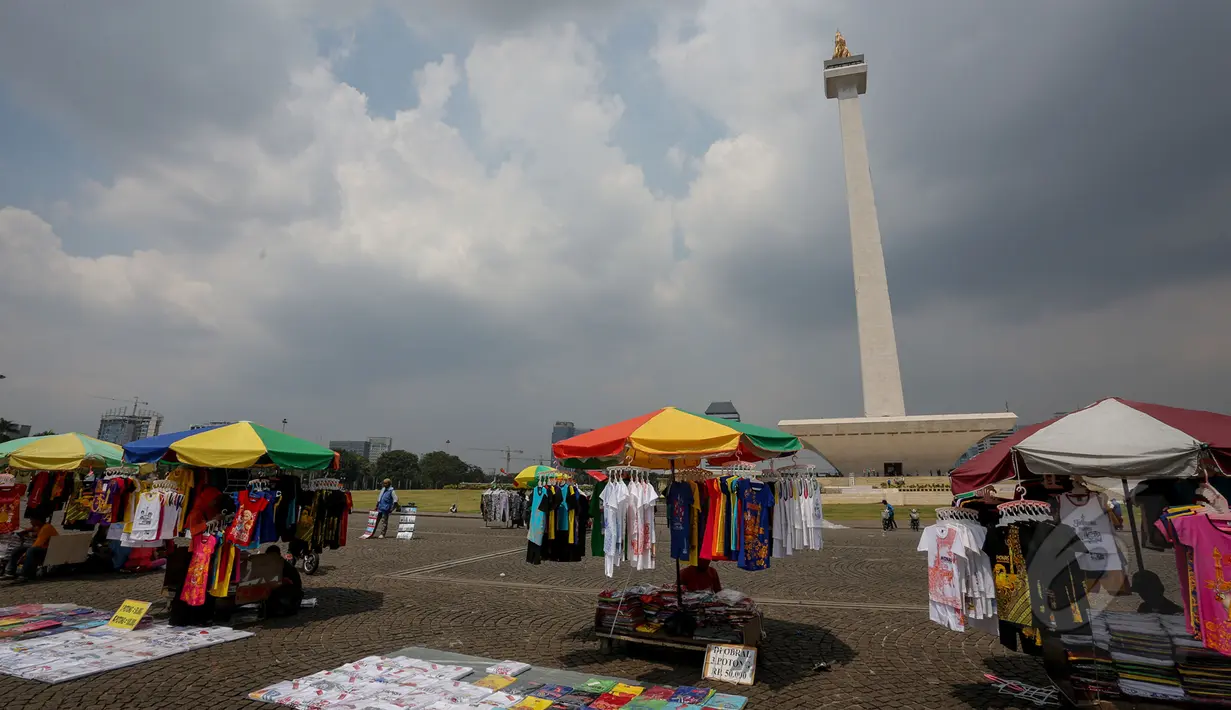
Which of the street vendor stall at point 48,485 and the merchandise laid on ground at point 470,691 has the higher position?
the street vendor stall at point 48,485

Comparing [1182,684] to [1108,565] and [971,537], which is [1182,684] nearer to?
[1108,565]

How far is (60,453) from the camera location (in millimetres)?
11109

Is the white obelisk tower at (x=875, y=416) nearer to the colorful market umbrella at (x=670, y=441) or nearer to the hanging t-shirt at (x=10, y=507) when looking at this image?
the colorful market umbrella at (x=670, y=441)

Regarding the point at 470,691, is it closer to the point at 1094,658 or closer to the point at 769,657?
the point at 769,657

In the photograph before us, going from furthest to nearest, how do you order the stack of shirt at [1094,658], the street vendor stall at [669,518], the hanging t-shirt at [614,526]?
1. the hanging t-shirt at [614,526]
2. the street vendor stall at [669,518]
3. the stack of shirt at [1094,658]

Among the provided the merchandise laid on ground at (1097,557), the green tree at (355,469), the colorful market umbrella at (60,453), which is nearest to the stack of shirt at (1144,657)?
the merchandise laid on ground at (1097,557)

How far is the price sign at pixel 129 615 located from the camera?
7237 mm

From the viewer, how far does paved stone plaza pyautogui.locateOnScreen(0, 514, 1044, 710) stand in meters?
5.32

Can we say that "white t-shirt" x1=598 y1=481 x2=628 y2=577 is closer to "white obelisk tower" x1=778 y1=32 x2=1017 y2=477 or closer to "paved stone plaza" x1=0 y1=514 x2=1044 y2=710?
"paved stone plaza" x1=0 y1=514 x2=1044 y2=710

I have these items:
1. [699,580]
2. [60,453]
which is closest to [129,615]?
[60,453]

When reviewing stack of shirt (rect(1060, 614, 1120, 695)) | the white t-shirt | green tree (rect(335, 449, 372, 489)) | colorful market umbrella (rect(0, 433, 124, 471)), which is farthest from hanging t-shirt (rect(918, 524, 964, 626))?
green tree (rect(335, 449, 372, 489))

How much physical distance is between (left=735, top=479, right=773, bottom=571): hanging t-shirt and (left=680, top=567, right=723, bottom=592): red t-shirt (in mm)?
897

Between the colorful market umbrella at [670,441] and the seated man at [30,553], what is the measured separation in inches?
447

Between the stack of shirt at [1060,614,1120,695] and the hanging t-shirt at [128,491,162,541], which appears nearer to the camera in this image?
the stack of shirt at [1060,614,1120,695]
